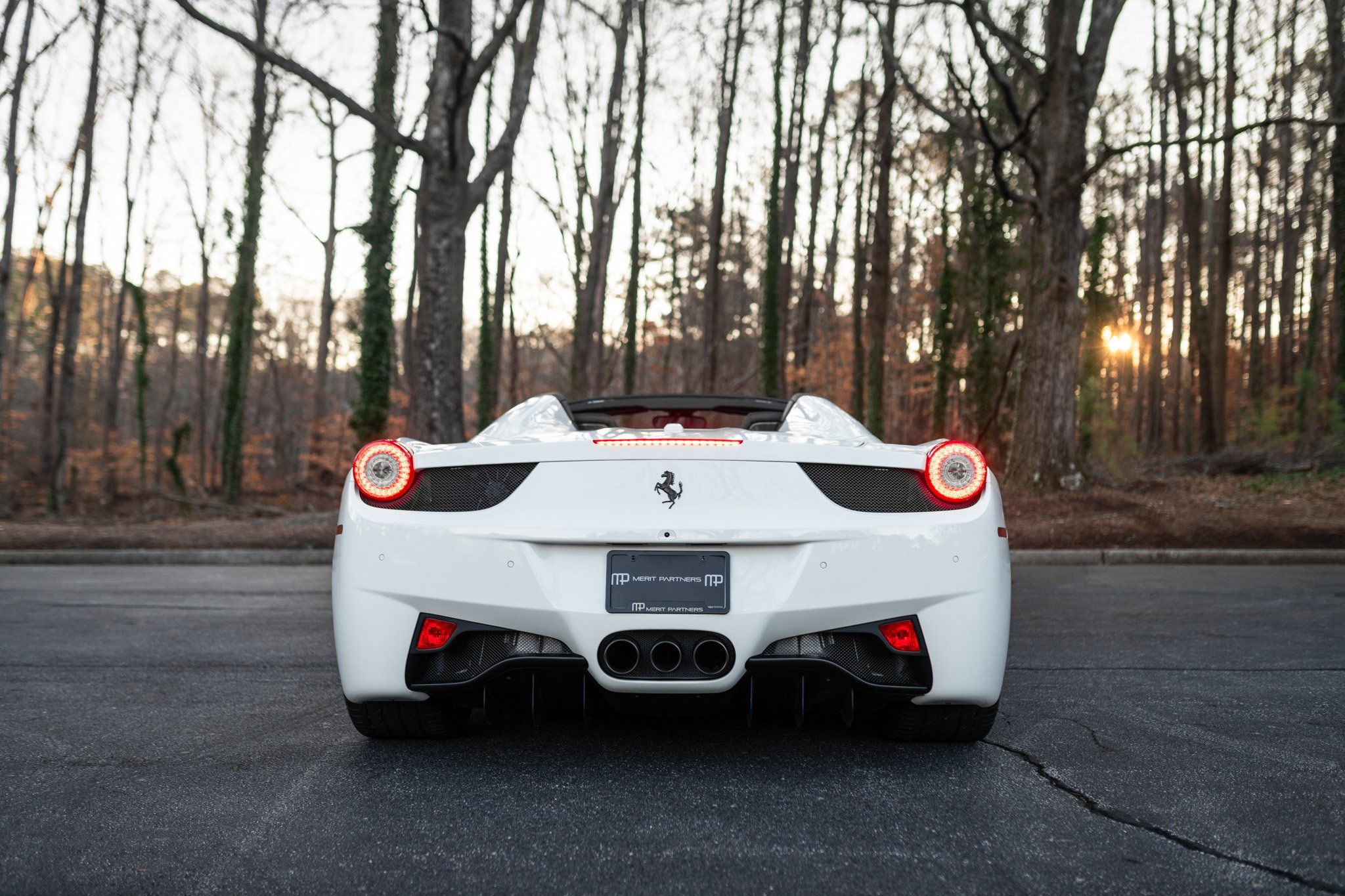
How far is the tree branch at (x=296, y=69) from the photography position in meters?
9.97

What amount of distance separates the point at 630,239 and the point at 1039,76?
13525 millimetres

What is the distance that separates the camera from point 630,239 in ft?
82.0

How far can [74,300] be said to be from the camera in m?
22.3

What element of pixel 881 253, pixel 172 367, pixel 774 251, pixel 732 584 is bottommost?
pixel 732 584

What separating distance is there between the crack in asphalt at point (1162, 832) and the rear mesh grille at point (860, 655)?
498 millimetres

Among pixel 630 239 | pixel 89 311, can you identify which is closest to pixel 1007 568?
pixel 630 239

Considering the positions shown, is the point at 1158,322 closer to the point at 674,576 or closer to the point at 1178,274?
the point at 1178,274

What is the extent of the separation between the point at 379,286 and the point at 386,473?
716 inches

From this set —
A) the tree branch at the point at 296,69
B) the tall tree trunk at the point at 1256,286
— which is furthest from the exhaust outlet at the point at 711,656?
the tall tree trunk at the point at 1256,286

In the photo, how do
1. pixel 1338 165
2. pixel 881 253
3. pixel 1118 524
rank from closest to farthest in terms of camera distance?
pixel 1118 524 → pixel 1338 165 → pixel 881 253

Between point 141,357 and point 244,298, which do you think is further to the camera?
point 141,357

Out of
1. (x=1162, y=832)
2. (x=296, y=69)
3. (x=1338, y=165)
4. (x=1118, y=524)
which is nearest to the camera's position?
(x=1162, y=832)

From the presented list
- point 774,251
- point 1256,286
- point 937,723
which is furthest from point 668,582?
point 1256,286

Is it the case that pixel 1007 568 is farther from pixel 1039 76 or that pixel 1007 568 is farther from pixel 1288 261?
pixel 1288 261
